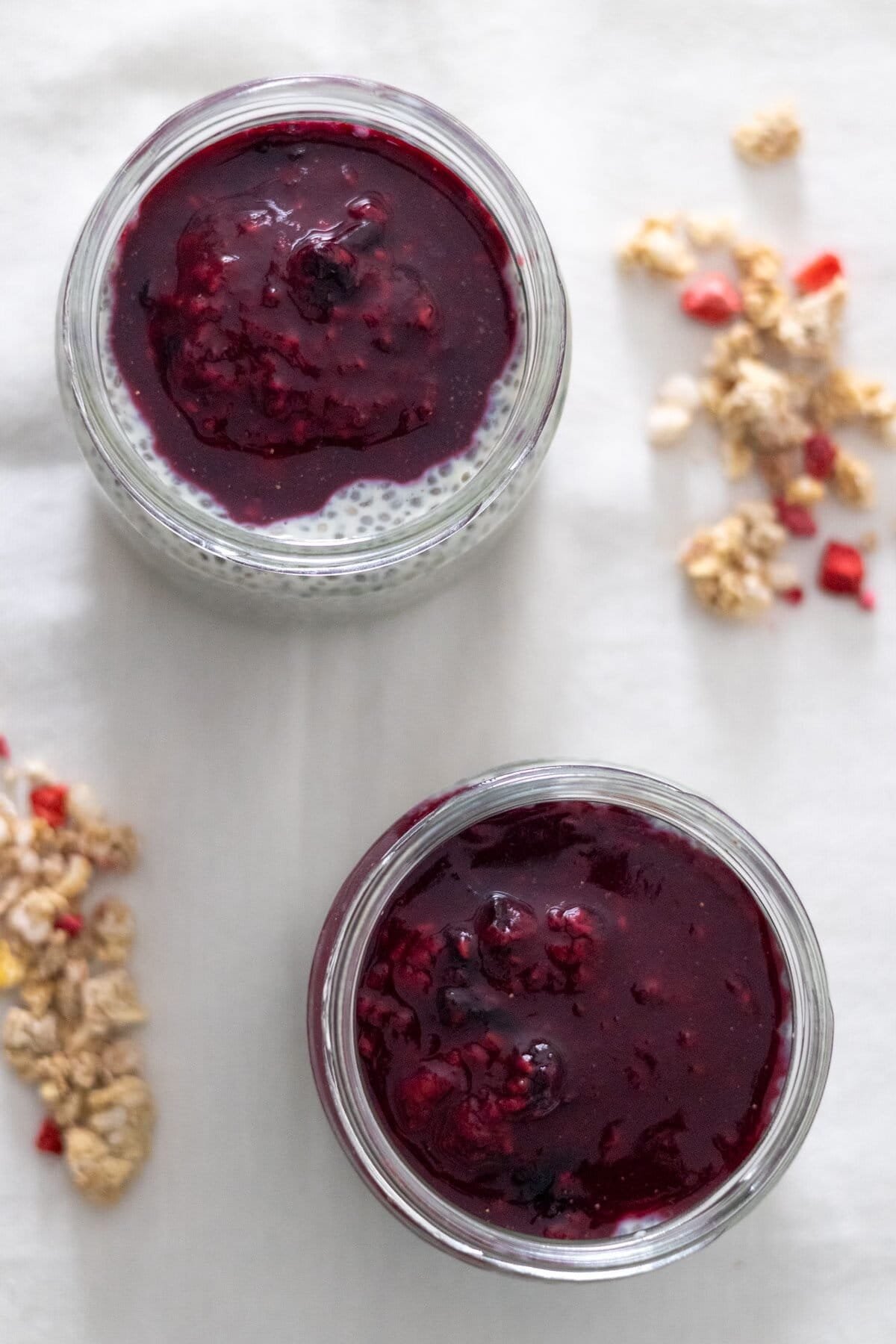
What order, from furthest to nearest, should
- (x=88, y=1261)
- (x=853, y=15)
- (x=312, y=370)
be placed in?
1. (x=853, y=15)
2. (x=88, y=1261)
3. (x=312, y=370)

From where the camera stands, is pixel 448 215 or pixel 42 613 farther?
pixel 42 613

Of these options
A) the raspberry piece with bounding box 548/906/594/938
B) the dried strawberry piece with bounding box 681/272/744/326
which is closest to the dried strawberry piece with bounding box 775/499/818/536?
the dried strawberry piece with bounding box 681/272/744/326

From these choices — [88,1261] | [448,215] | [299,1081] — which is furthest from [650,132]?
[88,1261]

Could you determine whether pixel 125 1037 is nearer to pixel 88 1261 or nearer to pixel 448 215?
pixel 88 1261

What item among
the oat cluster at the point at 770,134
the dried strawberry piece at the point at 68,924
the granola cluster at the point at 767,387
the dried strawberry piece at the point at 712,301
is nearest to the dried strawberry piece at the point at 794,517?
the granola cluster at the point at 767,387

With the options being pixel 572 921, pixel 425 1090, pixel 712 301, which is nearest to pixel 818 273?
pixel 712 301

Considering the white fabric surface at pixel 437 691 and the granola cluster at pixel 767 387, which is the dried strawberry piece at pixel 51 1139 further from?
the granola cluster at pixel 767 387

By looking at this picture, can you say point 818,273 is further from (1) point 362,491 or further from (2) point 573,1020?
(2) point 573,1020
